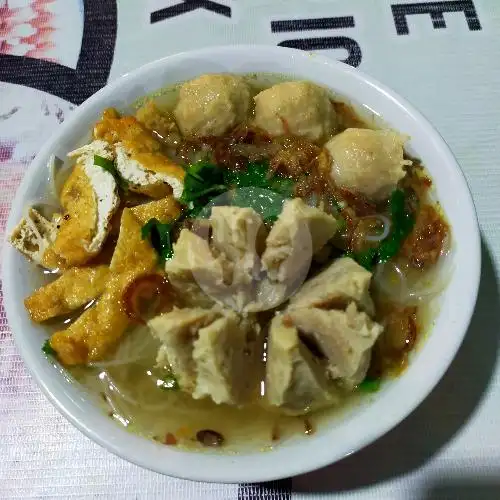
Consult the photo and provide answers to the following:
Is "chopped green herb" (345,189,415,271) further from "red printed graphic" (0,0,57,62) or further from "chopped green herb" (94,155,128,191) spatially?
"red printed graphic" (0,0,57,62)

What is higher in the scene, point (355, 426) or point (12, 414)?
point (355, 426)

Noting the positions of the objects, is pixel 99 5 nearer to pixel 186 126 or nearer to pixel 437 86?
pixel 186 126

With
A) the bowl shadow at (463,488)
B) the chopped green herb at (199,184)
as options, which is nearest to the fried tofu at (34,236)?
the chopped green herb at (199,184)

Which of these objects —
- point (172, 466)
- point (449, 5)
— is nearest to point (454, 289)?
point (172, 466)

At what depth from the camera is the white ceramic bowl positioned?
1.19 metres

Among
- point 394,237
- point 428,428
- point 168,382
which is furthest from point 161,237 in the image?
point 428,428

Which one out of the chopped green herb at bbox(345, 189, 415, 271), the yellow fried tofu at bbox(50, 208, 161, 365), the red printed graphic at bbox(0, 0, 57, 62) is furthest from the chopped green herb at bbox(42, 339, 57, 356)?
the red printed graphic at bbox(0, 0, 57, 62)

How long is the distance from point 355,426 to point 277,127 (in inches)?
36.6

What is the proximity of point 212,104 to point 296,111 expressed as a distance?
27 centimetres

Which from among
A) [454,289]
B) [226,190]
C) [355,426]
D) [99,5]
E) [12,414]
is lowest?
[12,414]

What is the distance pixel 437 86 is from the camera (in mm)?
2049

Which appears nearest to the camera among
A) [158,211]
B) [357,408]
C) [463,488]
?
[357,408]

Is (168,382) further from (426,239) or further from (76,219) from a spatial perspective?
(426,239)

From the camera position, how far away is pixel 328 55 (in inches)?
84.6
